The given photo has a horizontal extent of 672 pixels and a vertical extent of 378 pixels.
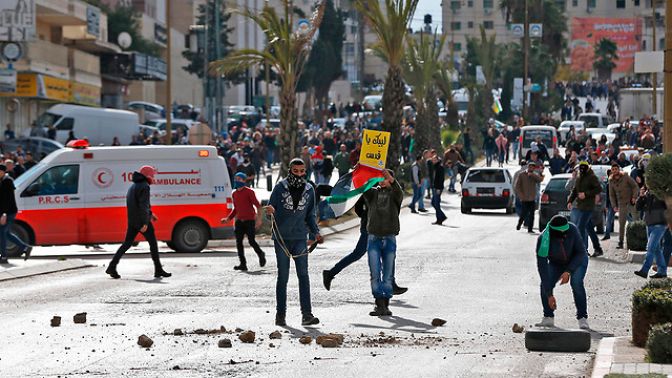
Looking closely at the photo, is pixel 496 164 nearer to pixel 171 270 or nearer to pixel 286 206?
pixel 171 270

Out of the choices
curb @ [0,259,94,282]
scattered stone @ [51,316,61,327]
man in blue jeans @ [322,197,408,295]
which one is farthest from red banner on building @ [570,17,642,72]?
scattered stone @ [51,316,61,327]

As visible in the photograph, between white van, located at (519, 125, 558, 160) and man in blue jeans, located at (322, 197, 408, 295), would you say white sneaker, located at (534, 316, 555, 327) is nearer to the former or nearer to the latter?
man in blue jeans, located at (322, 197, 408, 295)

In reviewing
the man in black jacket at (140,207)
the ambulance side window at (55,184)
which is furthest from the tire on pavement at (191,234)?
the man in black jacket at (140,207)

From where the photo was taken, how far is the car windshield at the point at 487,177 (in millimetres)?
39719

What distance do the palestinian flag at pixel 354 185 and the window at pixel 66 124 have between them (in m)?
41.3

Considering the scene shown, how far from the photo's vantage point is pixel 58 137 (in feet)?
190

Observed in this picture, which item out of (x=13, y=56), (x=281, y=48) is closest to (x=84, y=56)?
(x=13, y=56)

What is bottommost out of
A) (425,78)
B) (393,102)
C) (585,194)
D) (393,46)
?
(585,194)

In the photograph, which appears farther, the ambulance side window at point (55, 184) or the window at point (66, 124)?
the window at point (66, 124)

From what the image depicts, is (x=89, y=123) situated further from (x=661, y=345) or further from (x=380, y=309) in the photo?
(x=661, y=345)

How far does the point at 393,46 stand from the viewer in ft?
146

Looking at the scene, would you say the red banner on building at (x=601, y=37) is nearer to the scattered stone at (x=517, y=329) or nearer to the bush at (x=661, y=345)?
the scattered stone at (x=517, y=329)

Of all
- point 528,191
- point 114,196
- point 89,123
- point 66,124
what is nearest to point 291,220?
point 114,196

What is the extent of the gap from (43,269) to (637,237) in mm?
10099
